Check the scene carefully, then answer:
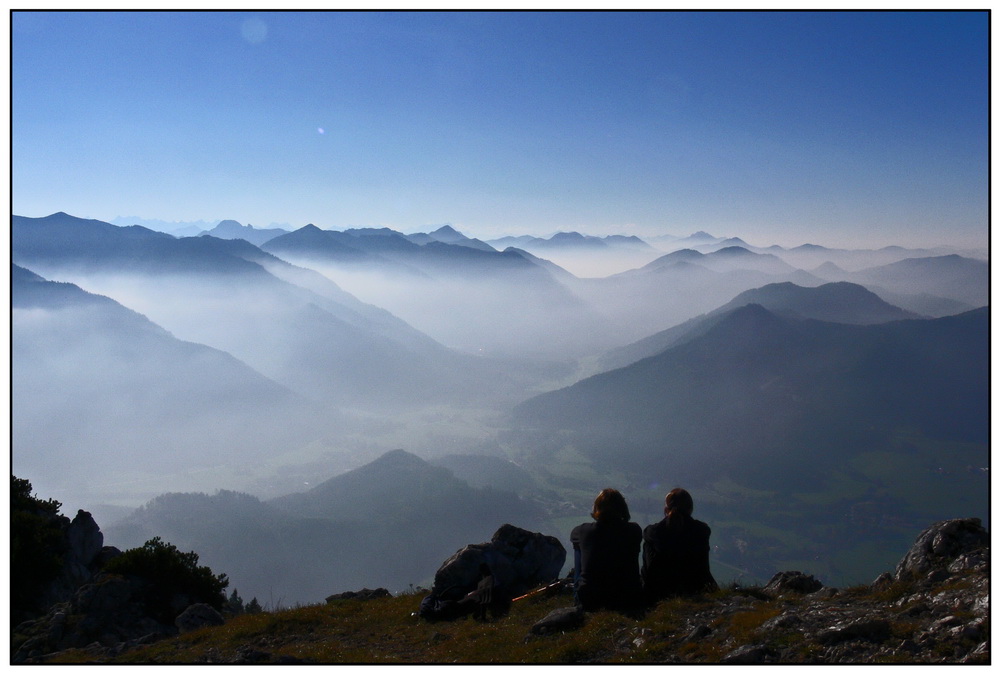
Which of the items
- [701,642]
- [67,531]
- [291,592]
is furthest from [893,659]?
[291,592]

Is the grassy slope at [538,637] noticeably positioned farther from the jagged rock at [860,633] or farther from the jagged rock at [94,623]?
the jagged rock at [94,623]

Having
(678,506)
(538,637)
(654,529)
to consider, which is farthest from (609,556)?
(538,637)

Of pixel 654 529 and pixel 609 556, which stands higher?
pixel 654 529

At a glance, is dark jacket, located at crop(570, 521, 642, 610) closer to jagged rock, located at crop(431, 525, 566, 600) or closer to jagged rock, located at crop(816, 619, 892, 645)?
jagged rock, located at crop(816, 619, 892, 645)

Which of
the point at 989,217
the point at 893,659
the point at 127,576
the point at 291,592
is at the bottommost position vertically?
the point at 291,592

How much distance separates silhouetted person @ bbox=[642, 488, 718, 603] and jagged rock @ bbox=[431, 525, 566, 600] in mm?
4947

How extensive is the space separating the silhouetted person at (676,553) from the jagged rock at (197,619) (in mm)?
13062

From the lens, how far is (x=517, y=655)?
11.4 meters

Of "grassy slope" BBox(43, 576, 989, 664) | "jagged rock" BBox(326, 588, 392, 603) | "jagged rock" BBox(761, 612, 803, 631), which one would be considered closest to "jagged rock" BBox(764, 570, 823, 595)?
"grassy slope" BBox(43, 576, 989, 664)

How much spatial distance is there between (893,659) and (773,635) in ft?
5.90

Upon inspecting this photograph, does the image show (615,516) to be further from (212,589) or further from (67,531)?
(67,531)

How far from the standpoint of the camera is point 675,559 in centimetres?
1305

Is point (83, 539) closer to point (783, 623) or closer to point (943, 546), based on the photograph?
point (783, 623)

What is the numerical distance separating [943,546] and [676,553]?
6367mm
